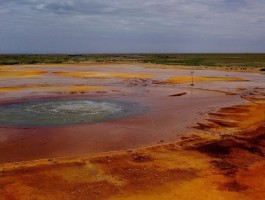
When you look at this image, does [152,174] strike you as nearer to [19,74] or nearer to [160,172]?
[160,172]

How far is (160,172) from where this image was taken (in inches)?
356

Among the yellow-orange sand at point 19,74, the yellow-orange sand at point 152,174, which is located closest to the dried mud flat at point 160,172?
the yellow-orange sand at point 152,174

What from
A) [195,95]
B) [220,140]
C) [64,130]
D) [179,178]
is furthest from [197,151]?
[195,95]

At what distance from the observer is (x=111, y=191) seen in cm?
784

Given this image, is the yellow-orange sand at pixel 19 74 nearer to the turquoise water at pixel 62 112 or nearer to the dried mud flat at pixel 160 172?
the turquoise water at pixel 62 112

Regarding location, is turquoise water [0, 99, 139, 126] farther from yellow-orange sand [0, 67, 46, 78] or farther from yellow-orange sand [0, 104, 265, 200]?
yellow-orange sand [0, 67, 46, 78]

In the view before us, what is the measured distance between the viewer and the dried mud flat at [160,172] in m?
7.80

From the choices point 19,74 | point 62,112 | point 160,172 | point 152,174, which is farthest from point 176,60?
point 152,174

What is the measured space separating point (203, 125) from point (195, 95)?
988 centimetres

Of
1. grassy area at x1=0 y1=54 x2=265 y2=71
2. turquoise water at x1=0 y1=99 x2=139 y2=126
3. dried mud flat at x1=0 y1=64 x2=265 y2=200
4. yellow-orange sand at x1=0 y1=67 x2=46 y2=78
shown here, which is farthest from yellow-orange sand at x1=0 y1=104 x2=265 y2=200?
grassy area at x1=0 y1=54 x2=265 y2=71

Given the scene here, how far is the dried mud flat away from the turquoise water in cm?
417

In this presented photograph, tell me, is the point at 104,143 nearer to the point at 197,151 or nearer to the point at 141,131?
the point at 141,131

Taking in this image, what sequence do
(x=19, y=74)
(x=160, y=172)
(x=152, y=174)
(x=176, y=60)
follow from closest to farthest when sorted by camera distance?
(x=152, y=174) → (x=160, y=172) → (x=19, y=74) → (x=176, y=60)

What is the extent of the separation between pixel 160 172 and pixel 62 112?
8.97 metres
